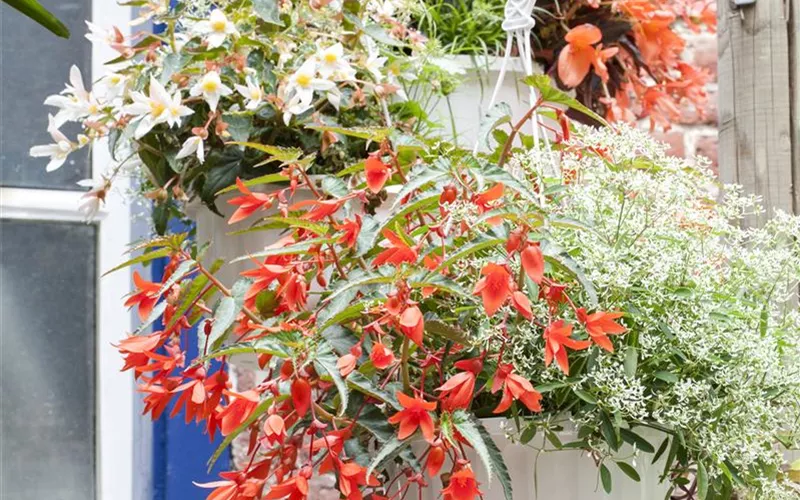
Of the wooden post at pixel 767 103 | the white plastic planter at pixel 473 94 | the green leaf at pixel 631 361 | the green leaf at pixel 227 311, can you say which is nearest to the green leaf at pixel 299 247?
the green leaf at pixel 227 311

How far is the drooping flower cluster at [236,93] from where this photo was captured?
3.59ft

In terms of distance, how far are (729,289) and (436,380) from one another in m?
0.28

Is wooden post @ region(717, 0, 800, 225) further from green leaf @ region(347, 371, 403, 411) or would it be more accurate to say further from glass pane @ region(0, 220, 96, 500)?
glass pane @ region(0, 220, 96, 500)

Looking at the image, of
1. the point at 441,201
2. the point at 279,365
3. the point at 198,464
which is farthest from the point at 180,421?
the point at 441,201

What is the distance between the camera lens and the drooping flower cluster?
1.09 meters

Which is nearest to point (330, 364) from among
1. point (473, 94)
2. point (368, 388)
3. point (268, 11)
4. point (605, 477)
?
point (368, 388)

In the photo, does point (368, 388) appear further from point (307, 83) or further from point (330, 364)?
point (307, 83)

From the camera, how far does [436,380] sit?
87 cm

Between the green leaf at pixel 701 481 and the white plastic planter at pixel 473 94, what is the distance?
0.59m

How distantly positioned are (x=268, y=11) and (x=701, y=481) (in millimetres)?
657

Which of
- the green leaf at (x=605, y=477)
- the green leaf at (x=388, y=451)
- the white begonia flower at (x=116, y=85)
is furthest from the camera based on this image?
the white begonia flower at (x=116, y=85)

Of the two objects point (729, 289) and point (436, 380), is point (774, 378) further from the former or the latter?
point (436, 380)

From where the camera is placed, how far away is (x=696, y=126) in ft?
6.70

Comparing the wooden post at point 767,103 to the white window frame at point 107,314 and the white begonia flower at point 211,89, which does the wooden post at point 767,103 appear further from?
the white window frame at point 107,314
